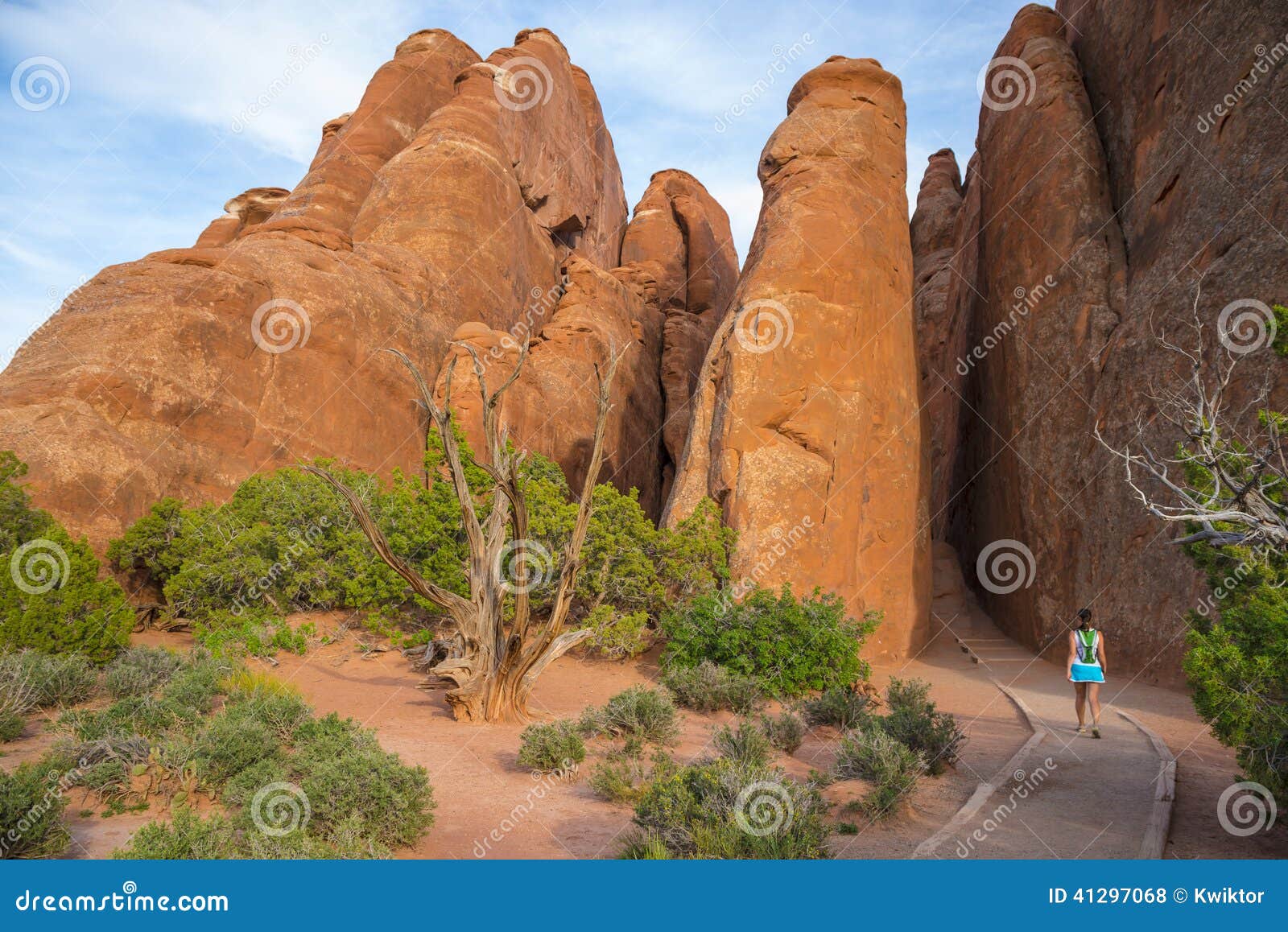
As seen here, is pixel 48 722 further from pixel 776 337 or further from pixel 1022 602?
pixel 1022 602

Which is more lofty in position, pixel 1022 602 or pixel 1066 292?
Result: pixel 1066 292

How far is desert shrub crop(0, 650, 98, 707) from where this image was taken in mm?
8555

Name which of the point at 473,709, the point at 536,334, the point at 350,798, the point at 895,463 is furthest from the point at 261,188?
the point at 350,798

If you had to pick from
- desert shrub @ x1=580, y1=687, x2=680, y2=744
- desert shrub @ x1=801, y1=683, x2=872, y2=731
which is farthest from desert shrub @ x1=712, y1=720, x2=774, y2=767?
desert shrub @ x1=801, y1=683, x2=872, y2=731

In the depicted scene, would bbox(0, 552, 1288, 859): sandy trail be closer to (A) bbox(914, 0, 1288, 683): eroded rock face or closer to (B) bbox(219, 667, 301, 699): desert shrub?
(B) bbox(219, 667, 301, 699): desert shrub

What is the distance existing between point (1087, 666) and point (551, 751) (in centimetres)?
713

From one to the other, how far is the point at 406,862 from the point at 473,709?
5996 millimetres

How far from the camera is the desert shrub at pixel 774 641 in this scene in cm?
1291

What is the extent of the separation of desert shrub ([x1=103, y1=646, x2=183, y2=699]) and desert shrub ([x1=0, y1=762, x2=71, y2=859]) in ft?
13.2

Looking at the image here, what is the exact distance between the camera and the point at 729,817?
5.79 meters

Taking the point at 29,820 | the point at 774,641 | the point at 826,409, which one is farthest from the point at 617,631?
the point at 29,820

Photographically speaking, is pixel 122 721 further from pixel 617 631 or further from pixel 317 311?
pixel 317 311

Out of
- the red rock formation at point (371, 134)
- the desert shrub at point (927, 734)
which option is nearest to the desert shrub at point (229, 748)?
the desert shrub at point (927, 734)

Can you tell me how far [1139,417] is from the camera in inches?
632
